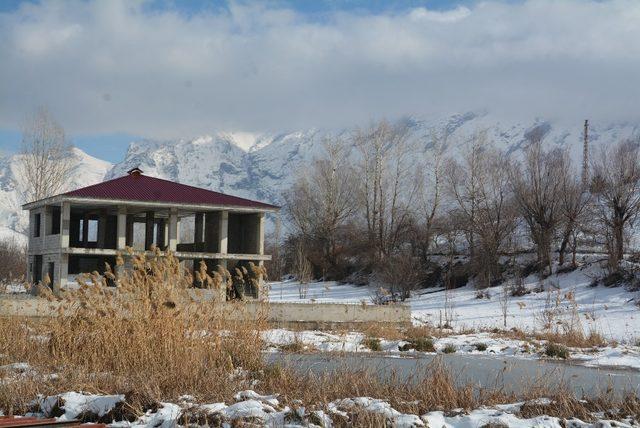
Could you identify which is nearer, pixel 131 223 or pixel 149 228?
pixel 149 228

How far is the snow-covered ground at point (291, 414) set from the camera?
623cm

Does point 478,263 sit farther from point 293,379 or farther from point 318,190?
point 293,379

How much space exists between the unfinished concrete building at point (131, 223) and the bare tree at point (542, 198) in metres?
14.7

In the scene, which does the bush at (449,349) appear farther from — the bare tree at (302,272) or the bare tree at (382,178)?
the bare tree at (382,178)

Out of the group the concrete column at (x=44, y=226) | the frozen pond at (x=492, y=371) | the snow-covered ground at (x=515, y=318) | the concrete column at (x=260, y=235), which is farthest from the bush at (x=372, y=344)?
the concrete column at (x=44, y=226)

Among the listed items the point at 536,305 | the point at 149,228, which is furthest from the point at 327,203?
the point at 536,305

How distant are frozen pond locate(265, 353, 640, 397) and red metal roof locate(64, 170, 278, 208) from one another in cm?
1676

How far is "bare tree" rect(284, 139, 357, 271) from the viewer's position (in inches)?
2131

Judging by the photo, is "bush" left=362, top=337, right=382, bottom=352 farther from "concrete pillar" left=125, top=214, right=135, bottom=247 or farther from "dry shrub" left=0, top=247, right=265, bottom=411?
"concrete pillar" left=125, top=214, right=135, bottom=247

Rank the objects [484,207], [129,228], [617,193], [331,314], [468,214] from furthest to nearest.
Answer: [484,207] → [468,214] → [617,193] → [129,228] → [331,314]

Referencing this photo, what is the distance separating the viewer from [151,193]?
2934cm

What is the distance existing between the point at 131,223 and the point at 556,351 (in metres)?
22.6

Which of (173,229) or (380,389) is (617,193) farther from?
(380,389)

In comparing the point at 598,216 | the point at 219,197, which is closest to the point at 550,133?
the point at 598,216
